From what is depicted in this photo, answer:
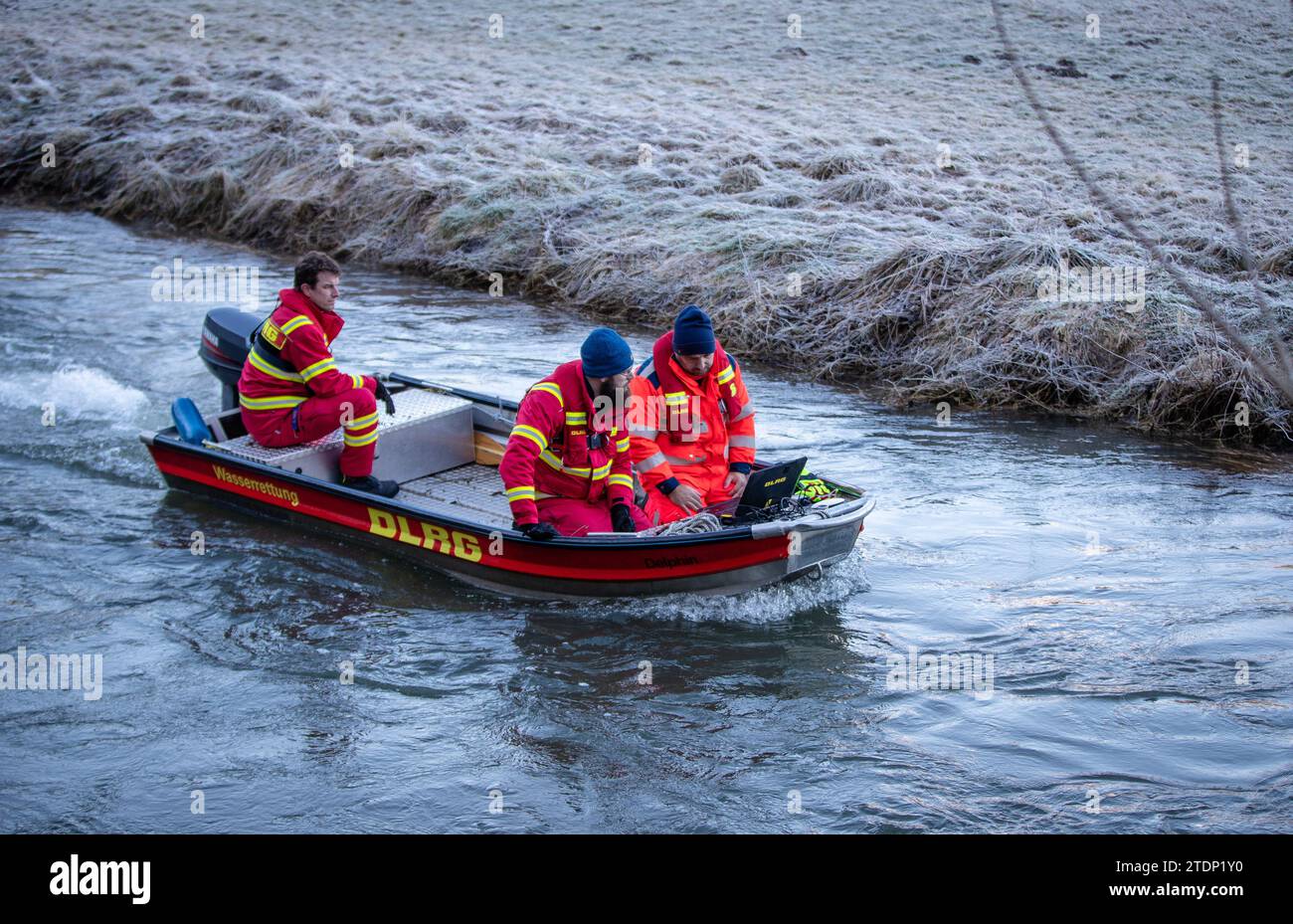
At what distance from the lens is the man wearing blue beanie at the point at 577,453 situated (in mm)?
7062

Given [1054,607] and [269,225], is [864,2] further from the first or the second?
[1054,607]

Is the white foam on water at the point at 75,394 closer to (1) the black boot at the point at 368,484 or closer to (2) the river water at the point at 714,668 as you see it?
(2) the river water at the point at 714,668

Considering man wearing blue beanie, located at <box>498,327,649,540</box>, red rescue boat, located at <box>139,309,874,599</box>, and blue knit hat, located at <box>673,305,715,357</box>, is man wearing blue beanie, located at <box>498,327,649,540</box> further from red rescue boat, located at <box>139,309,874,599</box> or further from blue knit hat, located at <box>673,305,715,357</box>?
blue knit hat, located at <box>673,305,715,357</box>

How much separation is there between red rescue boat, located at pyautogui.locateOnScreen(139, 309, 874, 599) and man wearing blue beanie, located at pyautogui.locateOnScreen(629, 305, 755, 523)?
0.41 m

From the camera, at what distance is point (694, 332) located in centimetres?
730

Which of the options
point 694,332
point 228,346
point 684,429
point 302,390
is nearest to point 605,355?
point 694,332

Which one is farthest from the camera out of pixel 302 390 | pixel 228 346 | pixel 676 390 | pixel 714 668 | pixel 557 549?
pixel 228 346

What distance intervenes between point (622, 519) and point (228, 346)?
3907 mm

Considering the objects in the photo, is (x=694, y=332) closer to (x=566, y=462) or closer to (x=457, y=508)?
(x=566, y=462)

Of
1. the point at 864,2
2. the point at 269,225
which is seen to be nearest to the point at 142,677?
the point at 269,225

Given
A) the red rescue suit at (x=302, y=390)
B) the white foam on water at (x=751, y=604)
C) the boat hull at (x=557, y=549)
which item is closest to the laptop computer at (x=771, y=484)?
the boat hull at (x=557, y=549)

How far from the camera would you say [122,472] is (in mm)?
10000

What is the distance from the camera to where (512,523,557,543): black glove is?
7.15m

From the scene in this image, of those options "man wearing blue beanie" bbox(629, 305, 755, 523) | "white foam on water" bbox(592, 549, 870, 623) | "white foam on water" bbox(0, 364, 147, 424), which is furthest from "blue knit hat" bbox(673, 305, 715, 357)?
"white foam on water" bbox(0, 364, 147, 424)
